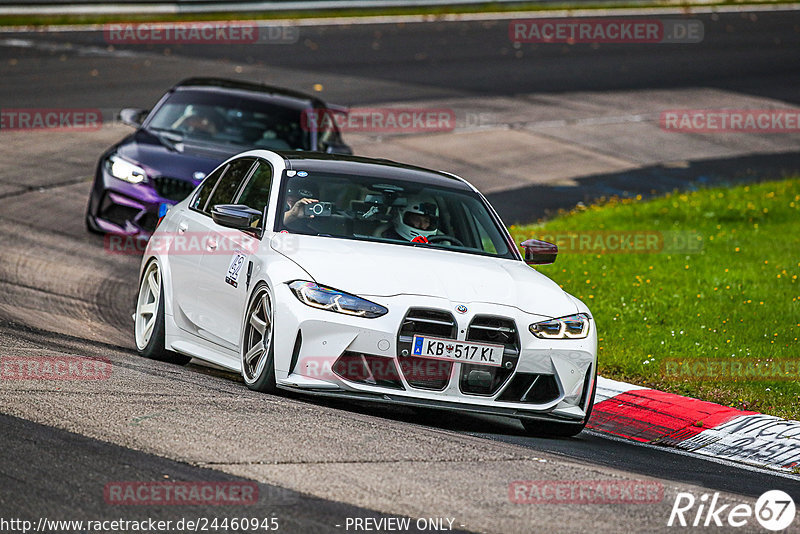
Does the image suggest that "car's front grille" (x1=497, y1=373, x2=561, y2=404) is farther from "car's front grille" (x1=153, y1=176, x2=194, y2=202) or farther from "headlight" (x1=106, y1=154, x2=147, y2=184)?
"headlight" (x1=106, y1=154, x2=147, y2=184)

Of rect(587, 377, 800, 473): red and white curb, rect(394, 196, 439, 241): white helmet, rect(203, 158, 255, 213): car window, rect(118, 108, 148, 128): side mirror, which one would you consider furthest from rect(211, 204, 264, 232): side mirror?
rect(118, 108, 148, 128): side mirror

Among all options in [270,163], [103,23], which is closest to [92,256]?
[270,163]

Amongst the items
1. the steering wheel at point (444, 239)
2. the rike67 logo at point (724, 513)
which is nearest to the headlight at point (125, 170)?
the steering wheel at point (444, 239)

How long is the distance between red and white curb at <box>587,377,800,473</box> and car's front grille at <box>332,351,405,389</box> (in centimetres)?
196

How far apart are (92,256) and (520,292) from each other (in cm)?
627

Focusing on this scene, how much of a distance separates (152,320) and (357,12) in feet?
77.4

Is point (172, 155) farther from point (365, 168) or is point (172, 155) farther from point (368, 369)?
point (368, 369)

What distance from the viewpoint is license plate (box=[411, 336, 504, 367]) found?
7.18 metres

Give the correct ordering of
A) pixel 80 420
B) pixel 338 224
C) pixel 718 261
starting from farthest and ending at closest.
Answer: pixel 718 261 → pixel 338 224 → pixel 80 420

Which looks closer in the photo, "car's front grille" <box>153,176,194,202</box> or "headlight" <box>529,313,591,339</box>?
"headlight" <box>529,313,591,339</box>

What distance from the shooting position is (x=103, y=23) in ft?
92.3

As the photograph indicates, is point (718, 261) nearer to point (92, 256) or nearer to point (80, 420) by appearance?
point (92, 256)

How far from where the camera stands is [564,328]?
24.9ft

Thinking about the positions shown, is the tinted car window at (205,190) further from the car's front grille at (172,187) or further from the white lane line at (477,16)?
the white lane line at (477,16)
